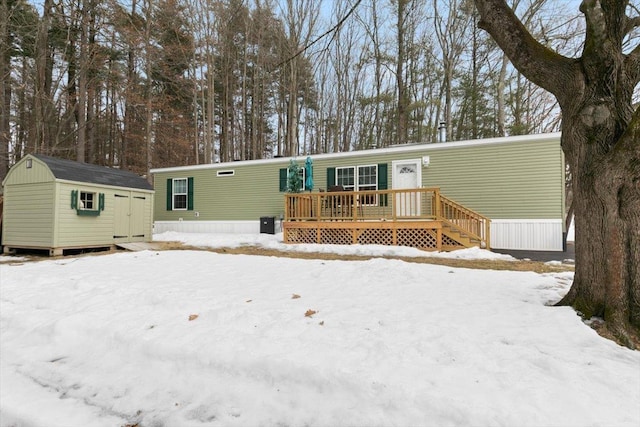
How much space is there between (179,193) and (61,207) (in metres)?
5.97

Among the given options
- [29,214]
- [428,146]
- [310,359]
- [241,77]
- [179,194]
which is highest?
[241,77]

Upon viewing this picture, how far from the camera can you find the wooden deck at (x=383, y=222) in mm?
8203

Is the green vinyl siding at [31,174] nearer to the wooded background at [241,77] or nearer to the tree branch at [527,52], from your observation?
the wooded background at [241,77]

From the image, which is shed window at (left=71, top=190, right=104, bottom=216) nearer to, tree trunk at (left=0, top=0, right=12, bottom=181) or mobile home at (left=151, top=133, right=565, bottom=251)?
mobile home at (left=151, top=133, right=565, bottom=251)

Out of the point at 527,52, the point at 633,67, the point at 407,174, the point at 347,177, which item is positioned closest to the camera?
the point at 633,67

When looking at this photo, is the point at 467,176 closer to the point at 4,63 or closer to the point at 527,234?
the point at 527,234

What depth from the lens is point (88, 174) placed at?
894 centimetres

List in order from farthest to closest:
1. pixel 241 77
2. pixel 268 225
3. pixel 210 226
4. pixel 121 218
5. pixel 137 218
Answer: pixel 241 77
pixel 210 226
pixel 268 225
pixel 137 218
pixel 121 218

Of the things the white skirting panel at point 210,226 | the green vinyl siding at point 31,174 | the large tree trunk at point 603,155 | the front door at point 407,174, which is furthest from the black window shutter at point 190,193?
the large tree trunk at point 603,155

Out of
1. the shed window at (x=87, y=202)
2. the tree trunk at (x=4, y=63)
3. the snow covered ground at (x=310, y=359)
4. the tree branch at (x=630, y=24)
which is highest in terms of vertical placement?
the tree trunk at (x=4, y=63)

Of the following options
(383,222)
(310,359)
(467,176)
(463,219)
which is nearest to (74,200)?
(383,222)

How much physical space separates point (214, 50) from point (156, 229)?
10.4m

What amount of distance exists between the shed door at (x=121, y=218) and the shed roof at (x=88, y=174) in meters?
0.46

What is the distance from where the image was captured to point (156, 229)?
14211mm
